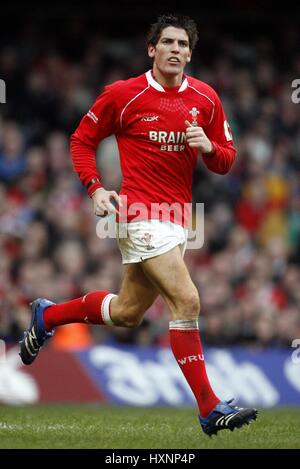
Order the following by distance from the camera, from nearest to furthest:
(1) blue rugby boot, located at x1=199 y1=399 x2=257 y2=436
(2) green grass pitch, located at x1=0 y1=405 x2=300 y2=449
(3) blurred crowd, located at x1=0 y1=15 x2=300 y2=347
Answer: (2) green grass pitch, located at x1=0 y1=405 x2=300 y2=449 → (1) blue rugby boot, located at x1=199 y1=399 x2=257 y2=436 → (3) blurred crowd, located at x1=0 y1=15 x2=300 y2=347

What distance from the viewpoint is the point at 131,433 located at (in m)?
7.24

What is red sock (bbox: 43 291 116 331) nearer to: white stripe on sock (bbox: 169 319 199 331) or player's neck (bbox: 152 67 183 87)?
white stripe on sock (bbox: 169 319 199 331)

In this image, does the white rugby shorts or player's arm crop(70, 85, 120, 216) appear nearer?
the white rugby shorts

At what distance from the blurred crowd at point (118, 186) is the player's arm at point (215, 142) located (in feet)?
18.0

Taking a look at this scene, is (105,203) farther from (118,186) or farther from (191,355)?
(118,186)

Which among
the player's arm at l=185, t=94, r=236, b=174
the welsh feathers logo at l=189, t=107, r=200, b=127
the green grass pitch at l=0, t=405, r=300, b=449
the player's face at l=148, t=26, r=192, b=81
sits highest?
the player's face at l=148, t=26, r=192, b=81

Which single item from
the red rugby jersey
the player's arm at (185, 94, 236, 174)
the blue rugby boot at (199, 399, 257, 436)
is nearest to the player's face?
the red rugby jersey

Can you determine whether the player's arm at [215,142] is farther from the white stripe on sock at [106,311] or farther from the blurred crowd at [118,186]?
the blurred crowd at [118,186]

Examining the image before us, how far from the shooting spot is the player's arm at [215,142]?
7141 millimetres

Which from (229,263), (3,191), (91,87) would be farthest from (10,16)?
(229,263)

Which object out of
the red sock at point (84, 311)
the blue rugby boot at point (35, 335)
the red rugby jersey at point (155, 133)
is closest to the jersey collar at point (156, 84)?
the red rugby jersey at point (155, 133)

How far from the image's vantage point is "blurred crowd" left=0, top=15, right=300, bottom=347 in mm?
13711

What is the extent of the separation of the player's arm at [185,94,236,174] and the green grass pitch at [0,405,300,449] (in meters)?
1.77
